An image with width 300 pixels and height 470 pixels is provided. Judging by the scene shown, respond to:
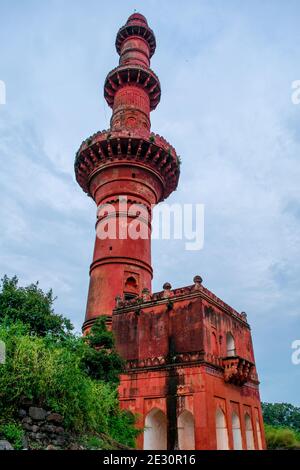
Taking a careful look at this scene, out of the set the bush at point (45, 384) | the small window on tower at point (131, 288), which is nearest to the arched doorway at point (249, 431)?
the small window on tower at point (131, 288)

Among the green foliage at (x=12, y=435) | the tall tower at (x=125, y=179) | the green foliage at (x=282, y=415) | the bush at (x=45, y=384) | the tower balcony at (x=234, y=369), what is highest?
the tall tower at (x=125, y=179)

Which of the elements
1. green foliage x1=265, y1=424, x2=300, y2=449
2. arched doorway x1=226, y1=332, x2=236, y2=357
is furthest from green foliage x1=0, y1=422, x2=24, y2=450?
green foliage x1=265, y1=424, x2=300, y2=449

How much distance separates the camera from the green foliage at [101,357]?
485 inches

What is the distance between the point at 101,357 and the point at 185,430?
3.43 meters

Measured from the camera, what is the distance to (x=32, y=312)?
12742 millimetres

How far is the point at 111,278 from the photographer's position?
16.3 metres

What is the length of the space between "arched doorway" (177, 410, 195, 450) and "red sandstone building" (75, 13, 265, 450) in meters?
0.03

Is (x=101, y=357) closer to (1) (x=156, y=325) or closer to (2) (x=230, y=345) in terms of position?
(1) (x=156, y=325)

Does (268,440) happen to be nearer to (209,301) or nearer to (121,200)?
(209,301)

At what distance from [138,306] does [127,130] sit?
8.68 meters

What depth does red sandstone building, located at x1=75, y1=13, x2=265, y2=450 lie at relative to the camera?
1193 cm

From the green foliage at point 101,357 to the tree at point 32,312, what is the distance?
3.04ft

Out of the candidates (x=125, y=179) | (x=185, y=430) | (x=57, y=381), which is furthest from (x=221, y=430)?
(x=125, y=179)

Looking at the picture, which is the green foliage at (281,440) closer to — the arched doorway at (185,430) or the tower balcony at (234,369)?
the arched doorway at (185,430)
